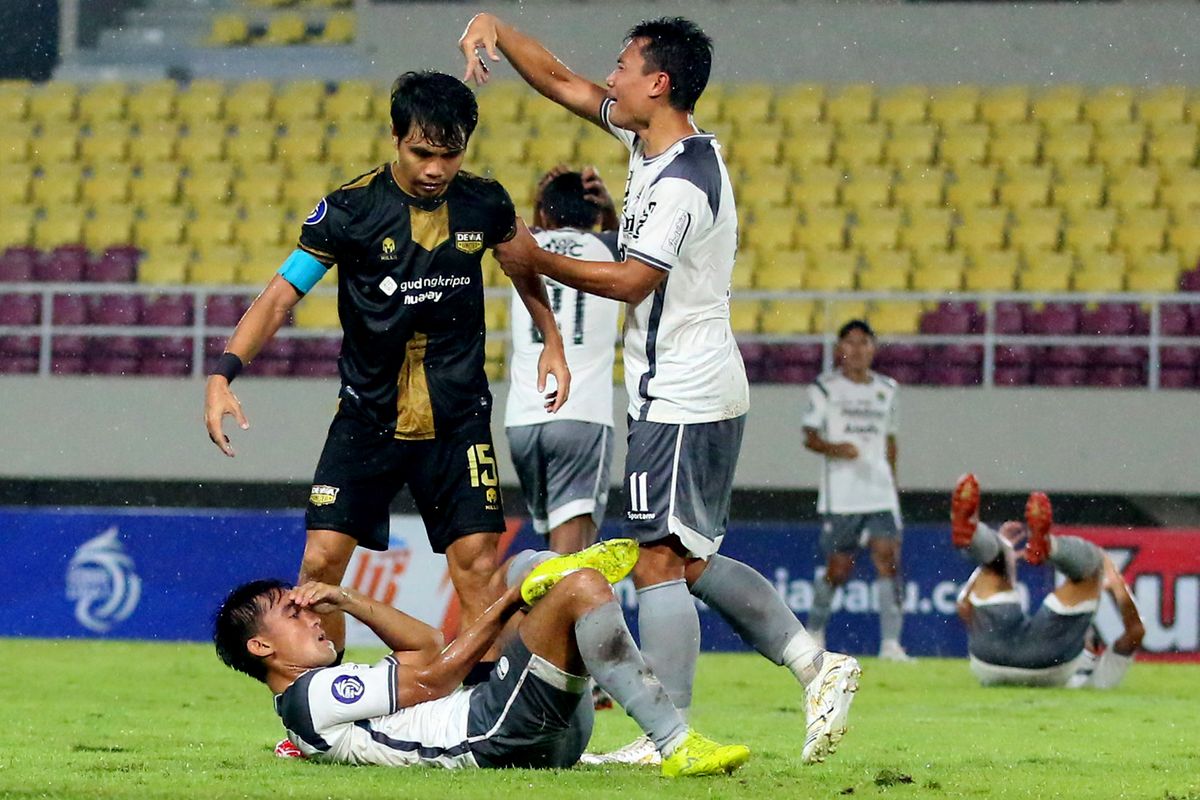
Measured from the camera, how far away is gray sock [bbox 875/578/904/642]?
10758 mm

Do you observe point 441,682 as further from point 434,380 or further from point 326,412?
point 326,412

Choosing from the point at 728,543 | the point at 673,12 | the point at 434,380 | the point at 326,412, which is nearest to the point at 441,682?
the point at 434,380

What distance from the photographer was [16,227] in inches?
643

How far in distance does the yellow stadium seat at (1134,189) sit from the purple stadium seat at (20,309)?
30.8 ft

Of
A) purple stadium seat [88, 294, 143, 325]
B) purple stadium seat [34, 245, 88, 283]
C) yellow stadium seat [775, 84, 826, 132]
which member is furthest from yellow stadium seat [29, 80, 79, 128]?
yellow stadium seat [775, 84, 826, 132]

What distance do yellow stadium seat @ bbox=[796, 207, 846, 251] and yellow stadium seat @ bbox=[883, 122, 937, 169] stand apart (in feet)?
2.96

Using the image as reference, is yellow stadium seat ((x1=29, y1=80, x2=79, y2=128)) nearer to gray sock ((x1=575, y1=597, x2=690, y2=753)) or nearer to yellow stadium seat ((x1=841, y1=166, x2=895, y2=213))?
yellow stadium seat ((x1=841, y1=166, x2=895, y2=213))

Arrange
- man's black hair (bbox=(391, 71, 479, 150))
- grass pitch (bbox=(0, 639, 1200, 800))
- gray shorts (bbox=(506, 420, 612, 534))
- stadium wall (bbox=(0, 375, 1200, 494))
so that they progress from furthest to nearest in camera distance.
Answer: stadium wall (bbox=(0, 375, 1200, 494)) < gray shorts (bbox=(506, 420, 612, 534)) < man's black hair (bbox=(391, 71, 479, 150)) < grass pitch (bbox=(0, 639, 1200, 800))

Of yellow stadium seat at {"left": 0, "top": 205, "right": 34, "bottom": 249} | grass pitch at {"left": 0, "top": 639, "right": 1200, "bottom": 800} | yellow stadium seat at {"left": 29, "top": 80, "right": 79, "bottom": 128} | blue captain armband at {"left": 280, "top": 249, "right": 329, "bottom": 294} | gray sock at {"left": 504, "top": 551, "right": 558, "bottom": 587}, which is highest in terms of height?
yellow stadium seat at {"left": 29, "top": 80, "right": 79, "bottom": 128}

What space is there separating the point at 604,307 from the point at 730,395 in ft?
7.93

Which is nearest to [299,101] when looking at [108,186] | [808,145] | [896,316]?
[108,186]

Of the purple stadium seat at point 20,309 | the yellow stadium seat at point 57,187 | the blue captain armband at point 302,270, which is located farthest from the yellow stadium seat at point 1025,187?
the blue captain armband at point 302,270

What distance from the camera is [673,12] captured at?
17.3m

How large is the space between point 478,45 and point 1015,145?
38.6 ft
